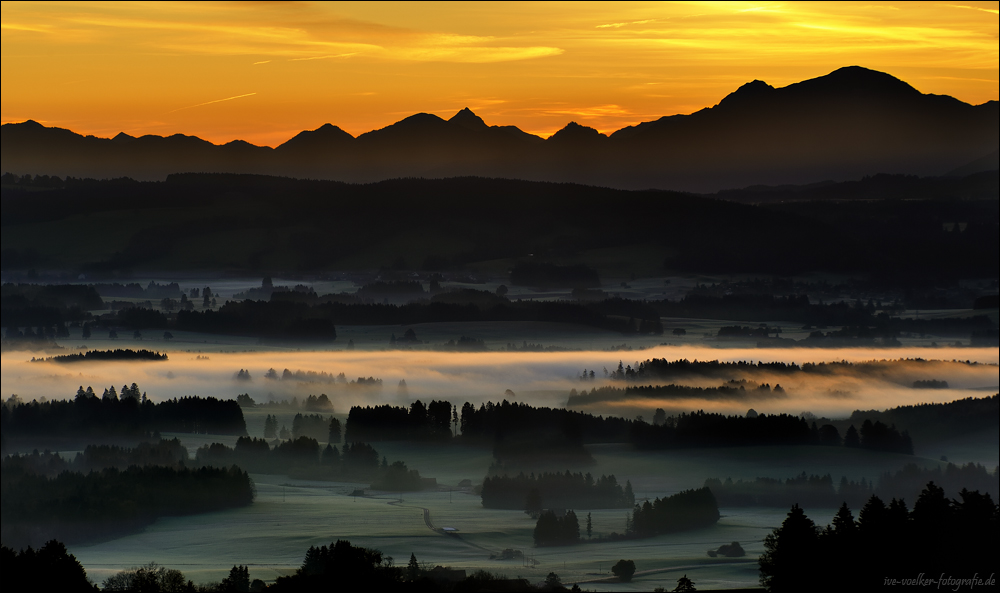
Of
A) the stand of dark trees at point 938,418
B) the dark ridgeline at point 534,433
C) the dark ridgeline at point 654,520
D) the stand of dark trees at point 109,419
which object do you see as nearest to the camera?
the dark ridgeline at point 654,520

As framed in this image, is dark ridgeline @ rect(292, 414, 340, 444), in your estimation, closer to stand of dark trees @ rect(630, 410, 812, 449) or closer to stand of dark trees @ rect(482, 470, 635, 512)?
stand of dark trees @ rect(482, 470, 635, 512)

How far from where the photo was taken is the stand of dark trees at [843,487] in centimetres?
14150

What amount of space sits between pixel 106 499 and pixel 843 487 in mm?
86134

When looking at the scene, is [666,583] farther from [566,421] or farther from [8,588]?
[566,421]

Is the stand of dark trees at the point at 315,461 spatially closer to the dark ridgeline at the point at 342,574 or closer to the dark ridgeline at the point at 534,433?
the dark ridgeline at the point at 534,433

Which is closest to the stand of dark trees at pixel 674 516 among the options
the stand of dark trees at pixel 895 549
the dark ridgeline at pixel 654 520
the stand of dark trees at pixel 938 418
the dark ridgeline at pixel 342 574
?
the dark ridgeline at pixel 654 520

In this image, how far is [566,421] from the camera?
571 ft

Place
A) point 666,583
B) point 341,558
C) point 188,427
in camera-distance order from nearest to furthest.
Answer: point 341,558, point 666,583, point 188,427

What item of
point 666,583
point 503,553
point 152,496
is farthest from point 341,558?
point 152,496

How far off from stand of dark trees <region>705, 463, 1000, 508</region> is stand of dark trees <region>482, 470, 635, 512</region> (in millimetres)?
11825

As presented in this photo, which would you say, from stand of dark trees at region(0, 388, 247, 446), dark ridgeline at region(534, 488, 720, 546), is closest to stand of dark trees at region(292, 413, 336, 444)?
stand of dark trees at region(0, 388, 247, 446)

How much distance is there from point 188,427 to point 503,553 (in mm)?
93386

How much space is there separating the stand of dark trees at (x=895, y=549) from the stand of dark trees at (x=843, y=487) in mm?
85361

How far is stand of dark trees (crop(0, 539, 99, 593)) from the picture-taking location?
51.3m
